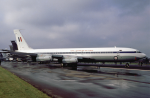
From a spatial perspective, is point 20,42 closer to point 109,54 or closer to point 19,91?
point 109,54

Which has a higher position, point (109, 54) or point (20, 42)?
point (20, 42)

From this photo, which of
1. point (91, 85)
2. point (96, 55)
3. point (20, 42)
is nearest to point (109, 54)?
point (96, 55)

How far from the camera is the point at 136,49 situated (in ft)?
110

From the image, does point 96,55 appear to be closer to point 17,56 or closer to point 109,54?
point 109,54

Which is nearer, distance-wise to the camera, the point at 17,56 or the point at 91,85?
the point at 91,85

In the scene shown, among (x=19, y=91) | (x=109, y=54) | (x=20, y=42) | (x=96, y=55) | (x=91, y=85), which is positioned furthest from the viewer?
(x=20, y=42)

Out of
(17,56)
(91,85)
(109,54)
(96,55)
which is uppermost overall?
(109,54)

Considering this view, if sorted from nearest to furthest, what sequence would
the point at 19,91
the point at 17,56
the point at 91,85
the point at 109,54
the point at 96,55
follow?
the point at 19,91, the point at 91,85, the point at 109,54, the point at 96,55, the point at 17,56

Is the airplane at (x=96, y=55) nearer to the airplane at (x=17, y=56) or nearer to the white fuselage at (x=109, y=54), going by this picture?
the white fuselage at (x=109, y=54)

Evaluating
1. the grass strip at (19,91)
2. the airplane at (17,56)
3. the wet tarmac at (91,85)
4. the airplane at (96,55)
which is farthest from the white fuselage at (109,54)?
the grass strip at (19,91)

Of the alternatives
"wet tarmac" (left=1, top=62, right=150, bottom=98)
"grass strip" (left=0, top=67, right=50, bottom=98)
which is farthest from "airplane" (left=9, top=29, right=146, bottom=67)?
"grass strip" (left=0, top=67, right=50, bottom=98)

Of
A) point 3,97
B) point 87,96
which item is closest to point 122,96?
point 87,96

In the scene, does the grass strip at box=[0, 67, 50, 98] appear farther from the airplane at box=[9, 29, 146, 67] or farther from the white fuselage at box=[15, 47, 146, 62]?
the white fuselage at box=[15, 47, 146, 62]

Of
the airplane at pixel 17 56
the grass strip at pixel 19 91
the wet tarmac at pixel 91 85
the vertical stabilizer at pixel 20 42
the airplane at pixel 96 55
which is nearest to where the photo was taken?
the grass strip at pixel 19 91
